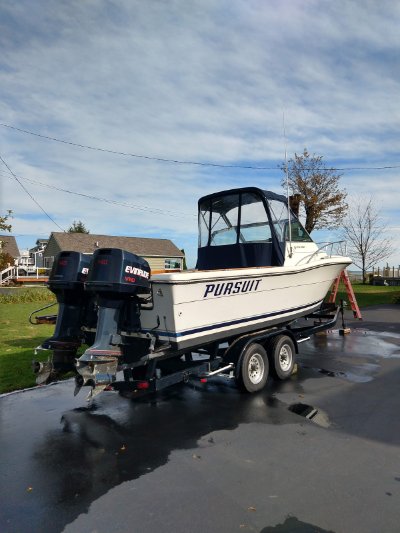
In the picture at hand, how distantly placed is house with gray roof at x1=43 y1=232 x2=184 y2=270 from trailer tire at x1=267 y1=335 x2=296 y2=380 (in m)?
30.8

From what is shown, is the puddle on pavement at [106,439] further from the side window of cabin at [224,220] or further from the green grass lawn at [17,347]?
the side window of cabin at [224,220]

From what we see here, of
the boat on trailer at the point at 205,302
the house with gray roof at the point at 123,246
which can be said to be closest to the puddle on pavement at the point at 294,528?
the boat on trailer at the point at 205,302

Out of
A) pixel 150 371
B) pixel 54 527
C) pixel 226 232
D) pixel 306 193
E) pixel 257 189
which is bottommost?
pixel 54 527

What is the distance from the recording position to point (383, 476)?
3.80 meters

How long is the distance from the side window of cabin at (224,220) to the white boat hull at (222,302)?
1.34m

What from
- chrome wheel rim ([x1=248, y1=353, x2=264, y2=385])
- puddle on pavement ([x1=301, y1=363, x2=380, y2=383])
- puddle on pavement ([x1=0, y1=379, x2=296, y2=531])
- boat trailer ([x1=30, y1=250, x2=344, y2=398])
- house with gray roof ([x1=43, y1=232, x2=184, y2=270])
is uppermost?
house with gray roof ([x1=43, y1=232, x2=184, y2=270])

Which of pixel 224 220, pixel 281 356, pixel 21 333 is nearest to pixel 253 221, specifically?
pixel 224 220

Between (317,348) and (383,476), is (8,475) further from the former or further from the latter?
(317,348)

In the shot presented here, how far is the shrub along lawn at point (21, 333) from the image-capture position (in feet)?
24.3

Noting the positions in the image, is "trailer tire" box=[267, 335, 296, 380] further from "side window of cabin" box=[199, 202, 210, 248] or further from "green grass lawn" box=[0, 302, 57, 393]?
"green grass lawn" box=[0, 302, 57, 393]

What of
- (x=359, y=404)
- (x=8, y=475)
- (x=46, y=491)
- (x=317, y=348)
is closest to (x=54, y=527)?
(x=46, y=491)

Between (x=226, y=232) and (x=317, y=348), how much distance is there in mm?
3998

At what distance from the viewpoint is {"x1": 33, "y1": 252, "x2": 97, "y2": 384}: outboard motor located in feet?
19.0

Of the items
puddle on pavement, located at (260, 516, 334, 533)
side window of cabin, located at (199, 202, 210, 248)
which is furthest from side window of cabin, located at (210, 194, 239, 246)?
puddle on pavement, located at (260, 516, 334, 533)
